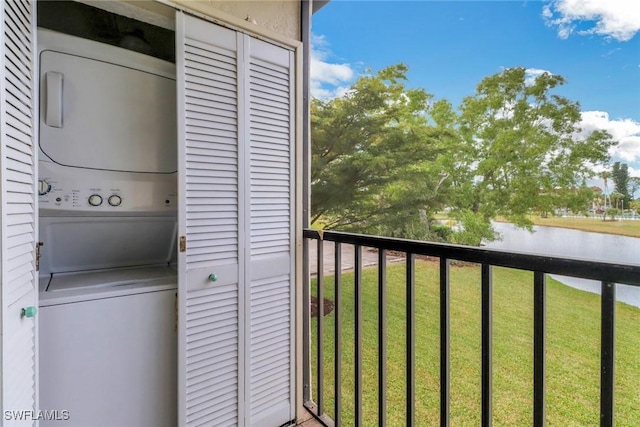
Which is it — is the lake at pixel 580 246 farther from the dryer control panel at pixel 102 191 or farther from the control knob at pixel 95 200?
the control knob at pixel 95 200

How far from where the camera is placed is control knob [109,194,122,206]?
1.37 m

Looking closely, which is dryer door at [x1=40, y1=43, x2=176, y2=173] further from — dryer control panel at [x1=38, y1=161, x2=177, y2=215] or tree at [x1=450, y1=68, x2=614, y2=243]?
tree at [x1=450, y1=68, x2=614, y2=243]

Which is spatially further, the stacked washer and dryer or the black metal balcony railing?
the stacked washer and dryer

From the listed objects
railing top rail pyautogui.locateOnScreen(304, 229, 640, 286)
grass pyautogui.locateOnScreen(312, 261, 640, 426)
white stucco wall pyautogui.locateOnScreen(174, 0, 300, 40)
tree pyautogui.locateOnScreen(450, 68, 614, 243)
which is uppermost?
white stucco wall pyautogui.locateOnScreen(174, 0, 300, 40)

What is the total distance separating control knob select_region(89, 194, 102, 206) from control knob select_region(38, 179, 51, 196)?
0.15 metres

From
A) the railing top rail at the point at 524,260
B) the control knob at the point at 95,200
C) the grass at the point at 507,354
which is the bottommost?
the grass at the point at 507,354

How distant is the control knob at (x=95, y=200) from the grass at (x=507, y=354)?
4.98ft

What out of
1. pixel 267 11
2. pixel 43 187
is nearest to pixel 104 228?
pixel 43 187

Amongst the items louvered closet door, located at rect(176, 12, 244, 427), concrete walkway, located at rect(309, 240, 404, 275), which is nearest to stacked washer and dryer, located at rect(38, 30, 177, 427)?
louvered closet door, located at rect(176, 12, 244, 427)

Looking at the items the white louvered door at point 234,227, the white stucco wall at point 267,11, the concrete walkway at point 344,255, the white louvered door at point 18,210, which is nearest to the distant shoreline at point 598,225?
the concrete walkway at point 344,255

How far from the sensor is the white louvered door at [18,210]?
32.5 inches

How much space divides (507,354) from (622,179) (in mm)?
915

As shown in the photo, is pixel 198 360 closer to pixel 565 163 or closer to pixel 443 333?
pixel 443 333

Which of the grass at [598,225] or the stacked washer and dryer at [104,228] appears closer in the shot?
the grass at [598,225]
